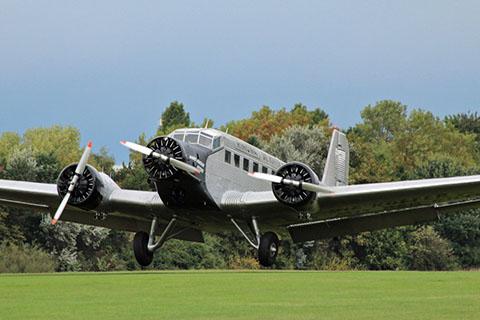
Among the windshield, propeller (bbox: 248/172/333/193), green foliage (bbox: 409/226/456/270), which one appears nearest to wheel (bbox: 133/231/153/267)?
the windshield

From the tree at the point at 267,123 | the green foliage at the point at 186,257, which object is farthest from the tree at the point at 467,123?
the green foliage at the point at 186,257

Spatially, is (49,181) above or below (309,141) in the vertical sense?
below

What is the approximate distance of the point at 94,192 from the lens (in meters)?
32.8

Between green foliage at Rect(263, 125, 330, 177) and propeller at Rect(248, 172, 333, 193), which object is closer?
propeller at Rect(248, 172, 333, 193)

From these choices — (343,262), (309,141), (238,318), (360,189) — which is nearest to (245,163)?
(360,189)

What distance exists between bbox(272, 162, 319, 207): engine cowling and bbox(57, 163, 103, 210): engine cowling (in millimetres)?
5696

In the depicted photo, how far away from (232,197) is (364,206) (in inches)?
160

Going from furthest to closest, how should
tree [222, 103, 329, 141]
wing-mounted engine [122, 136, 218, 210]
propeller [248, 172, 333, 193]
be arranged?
tree [222, 103, 329, 141]
propeller [248, 172, 333, 193]
wing-mounted engine [122, 136, 218, 210]

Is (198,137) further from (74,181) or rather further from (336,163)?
(336,163)

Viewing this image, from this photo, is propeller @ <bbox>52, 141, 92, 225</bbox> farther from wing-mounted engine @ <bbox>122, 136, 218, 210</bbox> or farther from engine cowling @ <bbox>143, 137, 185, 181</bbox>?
engine cowling @ <bbox>143, 137, 185, 181</bbox>

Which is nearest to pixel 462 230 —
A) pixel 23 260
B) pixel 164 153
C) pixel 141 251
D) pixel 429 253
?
pixel 429 253

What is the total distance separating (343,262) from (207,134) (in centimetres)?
2746

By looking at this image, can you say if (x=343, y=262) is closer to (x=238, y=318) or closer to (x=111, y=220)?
(x=111, y=220)

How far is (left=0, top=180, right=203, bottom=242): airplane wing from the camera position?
110ft
